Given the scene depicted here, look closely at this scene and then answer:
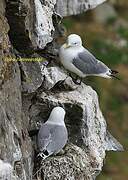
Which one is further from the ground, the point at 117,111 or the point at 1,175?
the point at 1,175

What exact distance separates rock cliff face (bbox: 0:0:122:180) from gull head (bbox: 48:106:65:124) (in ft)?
0.64

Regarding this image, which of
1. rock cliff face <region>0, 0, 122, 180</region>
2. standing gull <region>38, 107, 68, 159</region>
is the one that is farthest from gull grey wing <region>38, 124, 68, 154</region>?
rock cliff face <region>0, 0, 122, 180</region>

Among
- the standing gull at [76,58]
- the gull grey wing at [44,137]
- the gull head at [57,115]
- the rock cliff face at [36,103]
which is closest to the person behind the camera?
the rock cliff face at [36,103]

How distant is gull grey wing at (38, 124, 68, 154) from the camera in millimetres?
6680

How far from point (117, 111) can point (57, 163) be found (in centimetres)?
900

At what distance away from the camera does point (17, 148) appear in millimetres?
6070

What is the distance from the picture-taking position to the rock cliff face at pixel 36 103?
612 cm

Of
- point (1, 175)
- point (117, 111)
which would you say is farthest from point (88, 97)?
point (117, 111)

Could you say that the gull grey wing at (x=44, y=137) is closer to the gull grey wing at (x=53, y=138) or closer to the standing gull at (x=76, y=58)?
the gull grey wing at (x=53, y=138)

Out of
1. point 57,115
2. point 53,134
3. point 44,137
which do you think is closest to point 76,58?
point 57,115

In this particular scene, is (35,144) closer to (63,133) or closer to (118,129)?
(63,133)

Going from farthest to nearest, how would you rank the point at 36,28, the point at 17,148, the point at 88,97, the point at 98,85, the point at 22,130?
the point at 98,85, the point at 88,97, the point at 36,28, the point at 22,130, the point at 17,148

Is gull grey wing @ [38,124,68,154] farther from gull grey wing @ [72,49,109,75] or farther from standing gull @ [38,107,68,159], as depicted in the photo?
gull grey wing @ [72,49,109,75]

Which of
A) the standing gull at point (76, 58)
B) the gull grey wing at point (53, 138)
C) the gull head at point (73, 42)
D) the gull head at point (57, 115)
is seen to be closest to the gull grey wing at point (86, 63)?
the standing gull at point (76, 58)
